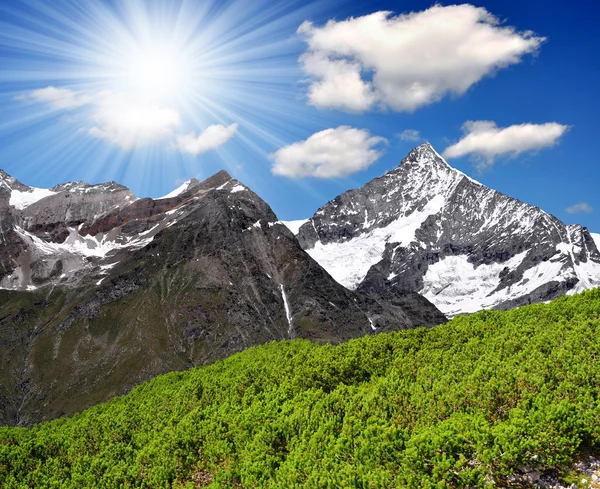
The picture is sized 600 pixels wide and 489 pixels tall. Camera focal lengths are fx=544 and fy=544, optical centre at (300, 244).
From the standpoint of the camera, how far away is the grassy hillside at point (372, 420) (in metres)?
35.2

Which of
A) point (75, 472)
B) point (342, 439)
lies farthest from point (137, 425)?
point (342, 439)

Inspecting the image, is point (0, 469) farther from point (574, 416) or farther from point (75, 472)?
point (574, 416)

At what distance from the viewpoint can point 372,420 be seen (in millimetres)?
42844

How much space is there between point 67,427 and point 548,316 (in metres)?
56.7

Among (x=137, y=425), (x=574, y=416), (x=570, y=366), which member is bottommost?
(x=574, y=416)

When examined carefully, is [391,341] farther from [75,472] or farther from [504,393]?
[75,472]

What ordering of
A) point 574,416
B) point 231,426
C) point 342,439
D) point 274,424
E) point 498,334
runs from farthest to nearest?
point 498,334
point 231,426
point 274,424
point 342,439
point 574,416

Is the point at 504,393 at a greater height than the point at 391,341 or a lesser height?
lesser

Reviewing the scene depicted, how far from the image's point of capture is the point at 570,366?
4212 cm

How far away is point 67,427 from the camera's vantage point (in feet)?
211

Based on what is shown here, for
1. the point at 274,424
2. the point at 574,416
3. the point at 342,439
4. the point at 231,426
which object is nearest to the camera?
the point at 574,416

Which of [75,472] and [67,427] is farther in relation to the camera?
[67,427]

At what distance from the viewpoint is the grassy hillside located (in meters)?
35.2

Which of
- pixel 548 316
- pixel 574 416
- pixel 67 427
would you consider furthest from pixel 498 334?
pixel 67 427
